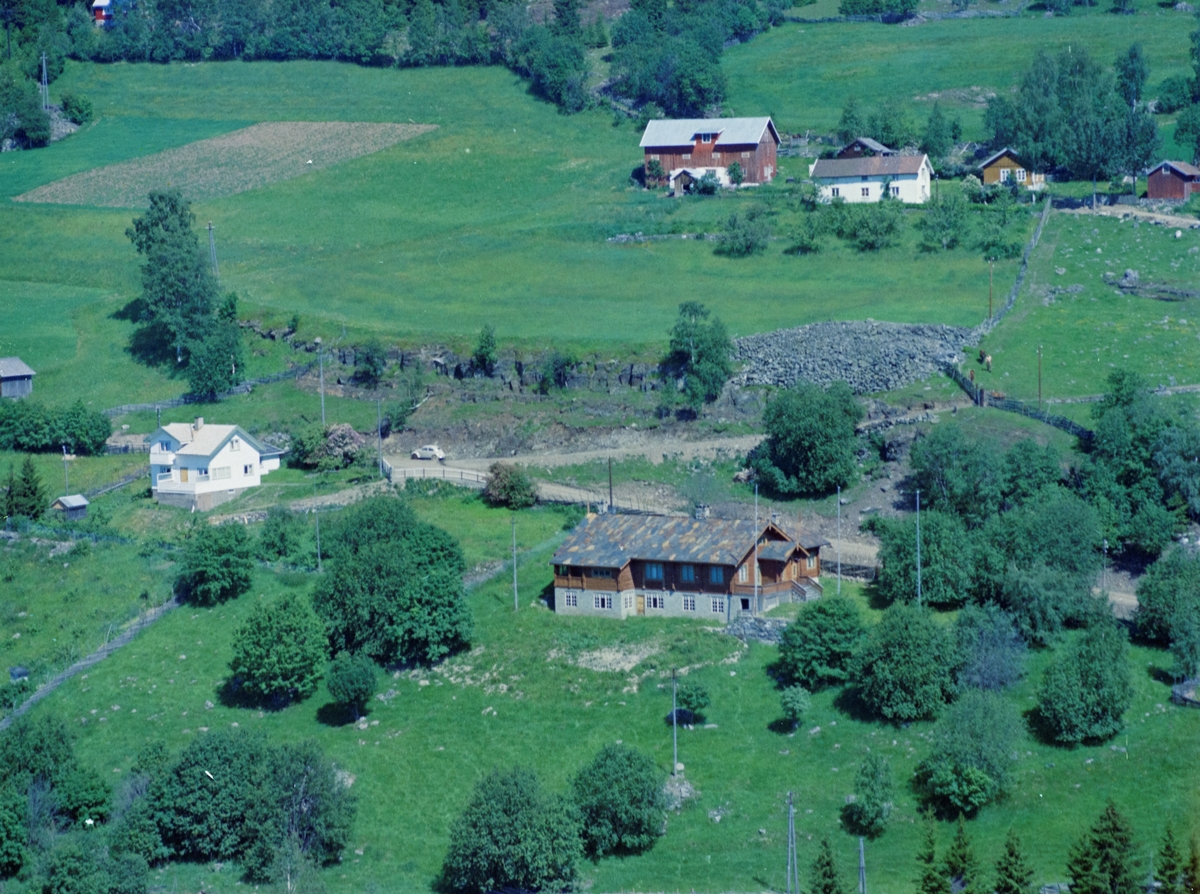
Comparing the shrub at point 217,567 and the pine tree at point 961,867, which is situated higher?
the shrub at point 217,567

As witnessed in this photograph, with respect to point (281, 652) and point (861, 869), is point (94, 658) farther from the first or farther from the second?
point (861, 869)

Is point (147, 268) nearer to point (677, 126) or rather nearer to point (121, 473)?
point (121, 473)

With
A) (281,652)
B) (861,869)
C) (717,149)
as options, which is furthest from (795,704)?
(717,149)

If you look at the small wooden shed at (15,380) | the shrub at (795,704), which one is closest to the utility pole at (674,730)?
the shrub at (795,704)

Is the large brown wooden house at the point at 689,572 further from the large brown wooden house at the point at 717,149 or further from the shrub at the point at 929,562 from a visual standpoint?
the large brown wooden house at the point at 717,149

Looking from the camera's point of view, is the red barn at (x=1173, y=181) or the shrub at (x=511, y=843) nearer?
the shrub at (x=511, y=843)

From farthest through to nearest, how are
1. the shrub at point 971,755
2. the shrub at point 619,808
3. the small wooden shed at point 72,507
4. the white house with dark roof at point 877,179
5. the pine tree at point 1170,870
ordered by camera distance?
the white house with dark roof at point 877,179, the small wooden shed at point 72,507, the shrub at point 971,755, the shrub at point 619,808, the pine tree at point 1170,870

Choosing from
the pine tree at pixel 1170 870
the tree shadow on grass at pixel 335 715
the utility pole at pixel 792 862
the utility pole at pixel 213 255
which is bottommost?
the tree shadow on grass at pixel 335 715
